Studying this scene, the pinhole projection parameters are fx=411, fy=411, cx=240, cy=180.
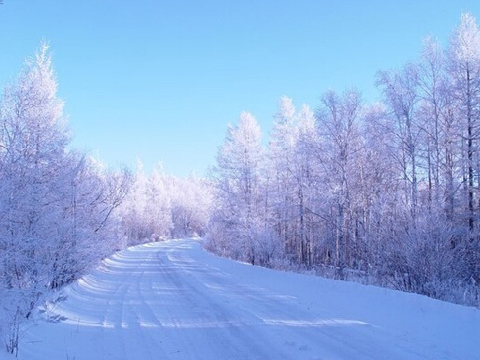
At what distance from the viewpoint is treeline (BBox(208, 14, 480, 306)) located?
46.6ft

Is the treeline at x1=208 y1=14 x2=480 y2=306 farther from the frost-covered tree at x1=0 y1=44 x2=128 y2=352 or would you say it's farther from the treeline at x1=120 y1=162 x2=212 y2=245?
the treeline at x1=120 y1=162 x2=212 y2=245

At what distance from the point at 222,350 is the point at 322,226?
25448 mm

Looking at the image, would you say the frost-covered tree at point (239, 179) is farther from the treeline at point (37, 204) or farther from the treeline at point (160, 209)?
the treeline at point (160, 209)

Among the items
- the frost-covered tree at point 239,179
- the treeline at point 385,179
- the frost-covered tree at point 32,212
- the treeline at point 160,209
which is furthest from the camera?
the treeline at point 160,209

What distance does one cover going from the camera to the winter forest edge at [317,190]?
301 inches

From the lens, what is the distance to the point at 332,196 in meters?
21.9

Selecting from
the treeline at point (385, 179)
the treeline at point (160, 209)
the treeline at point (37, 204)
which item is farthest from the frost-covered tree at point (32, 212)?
the treeline at point (160, 209)

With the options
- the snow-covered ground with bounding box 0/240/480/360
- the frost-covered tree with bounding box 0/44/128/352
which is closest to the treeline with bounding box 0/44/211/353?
the frost-covered tree with bounding box 0/44/128/352

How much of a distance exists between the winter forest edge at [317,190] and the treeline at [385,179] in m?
0.08

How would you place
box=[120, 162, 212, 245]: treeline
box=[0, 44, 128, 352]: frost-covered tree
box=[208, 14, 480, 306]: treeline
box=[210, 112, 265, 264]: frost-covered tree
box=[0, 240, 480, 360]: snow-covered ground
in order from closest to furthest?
1. box=[0, 44, 128, 352]: frost-covered tree
2. box=[0, 240, 480, 360]: snow-covered ground
3. box=[208, 14, 480, 306]: treeline
4. box=[210, 112, 265, 264]: frost-covered tree
5. box=[120, 162, 212, 245]: treeline

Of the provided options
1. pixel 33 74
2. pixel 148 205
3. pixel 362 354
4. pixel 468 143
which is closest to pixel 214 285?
pixel 362 354

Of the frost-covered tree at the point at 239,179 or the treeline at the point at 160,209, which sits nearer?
the frost-covered tree at the point at 239,179

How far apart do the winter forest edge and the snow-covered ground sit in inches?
43.3

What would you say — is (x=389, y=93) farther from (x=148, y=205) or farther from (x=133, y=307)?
(x=148, y=205)
